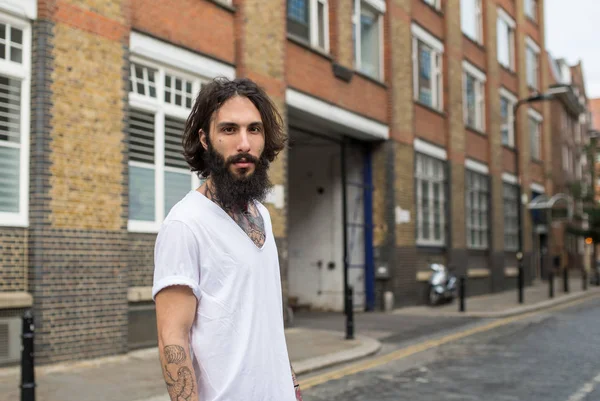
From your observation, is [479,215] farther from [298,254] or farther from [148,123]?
[148,123]

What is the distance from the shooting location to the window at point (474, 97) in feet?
78.7

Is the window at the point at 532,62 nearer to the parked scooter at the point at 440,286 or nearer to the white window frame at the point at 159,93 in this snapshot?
the parked scooter at the point at 440,286

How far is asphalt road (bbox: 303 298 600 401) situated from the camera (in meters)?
7.58

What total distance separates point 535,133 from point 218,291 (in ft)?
106

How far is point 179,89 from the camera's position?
11.5m

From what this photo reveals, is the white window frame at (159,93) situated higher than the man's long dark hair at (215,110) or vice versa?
the white window frame at (159,93)

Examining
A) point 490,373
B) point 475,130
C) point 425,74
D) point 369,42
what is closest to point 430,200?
point 425,74

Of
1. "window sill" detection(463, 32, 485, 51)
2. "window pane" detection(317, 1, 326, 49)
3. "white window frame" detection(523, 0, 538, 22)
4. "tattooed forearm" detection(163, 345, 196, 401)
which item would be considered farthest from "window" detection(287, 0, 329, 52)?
A: "white window frame" detection(523, 0, 538, 22)

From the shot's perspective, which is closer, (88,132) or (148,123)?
(88,132)

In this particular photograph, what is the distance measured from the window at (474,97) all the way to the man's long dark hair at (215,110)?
2197cm

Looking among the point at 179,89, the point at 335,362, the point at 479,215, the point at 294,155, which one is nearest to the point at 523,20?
the point at 479,215

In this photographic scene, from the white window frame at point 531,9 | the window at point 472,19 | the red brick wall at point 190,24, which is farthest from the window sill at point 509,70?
the red brick wall at point 190,24

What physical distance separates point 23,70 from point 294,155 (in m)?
10.5

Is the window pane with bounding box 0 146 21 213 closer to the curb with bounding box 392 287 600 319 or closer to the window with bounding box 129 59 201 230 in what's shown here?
the window with bounding box 129 59 201 230
